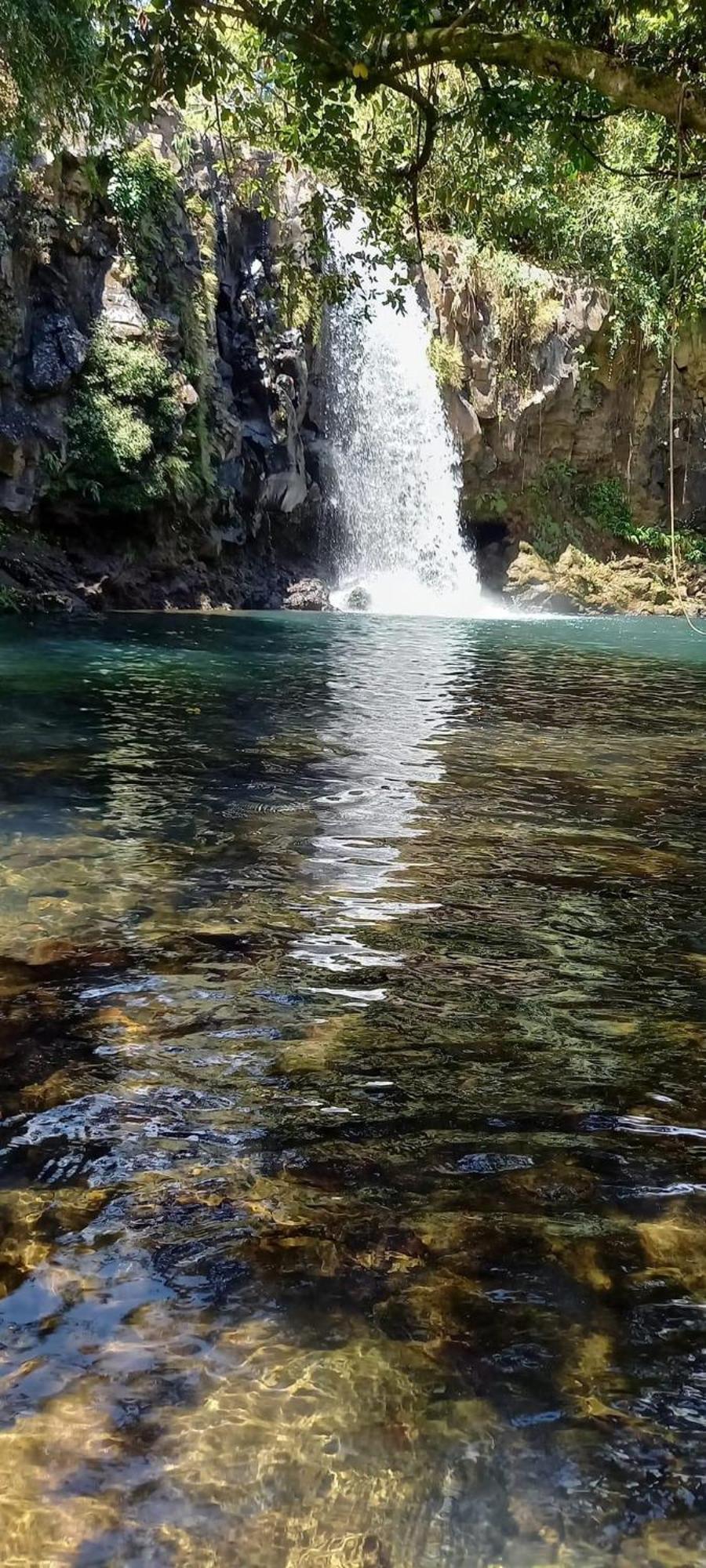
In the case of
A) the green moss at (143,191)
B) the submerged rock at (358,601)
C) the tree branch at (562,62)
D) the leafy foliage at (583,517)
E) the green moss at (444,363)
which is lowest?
the submerged rock at (358,601)

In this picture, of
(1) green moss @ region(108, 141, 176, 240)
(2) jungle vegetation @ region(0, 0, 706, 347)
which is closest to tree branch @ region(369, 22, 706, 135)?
(2) jungle vegetation @ region(0, 0, 706, 347)

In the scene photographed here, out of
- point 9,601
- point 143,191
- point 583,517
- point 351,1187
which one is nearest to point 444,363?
point 583,517

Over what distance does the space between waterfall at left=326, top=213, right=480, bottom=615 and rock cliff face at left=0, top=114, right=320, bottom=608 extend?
164cm

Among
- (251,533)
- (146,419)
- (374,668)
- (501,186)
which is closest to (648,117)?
(501,186)

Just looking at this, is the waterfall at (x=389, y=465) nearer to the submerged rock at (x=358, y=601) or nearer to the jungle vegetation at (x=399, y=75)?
the submerged rock at (x=358, y=601)

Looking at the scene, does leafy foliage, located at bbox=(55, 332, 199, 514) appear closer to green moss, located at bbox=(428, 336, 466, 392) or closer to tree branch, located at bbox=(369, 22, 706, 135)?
green moss, located at bbox=(428, 336, 466, 392)

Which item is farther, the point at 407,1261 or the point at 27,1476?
the point at 407,1261

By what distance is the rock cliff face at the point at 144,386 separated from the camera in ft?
55.6

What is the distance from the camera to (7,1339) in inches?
75.1

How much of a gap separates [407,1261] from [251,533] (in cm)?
2184

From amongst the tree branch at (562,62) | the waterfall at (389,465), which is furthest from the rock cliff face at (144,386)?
the tree branch at (562,62)

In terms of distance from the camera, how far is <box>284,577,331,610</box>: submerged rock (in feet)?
75.9

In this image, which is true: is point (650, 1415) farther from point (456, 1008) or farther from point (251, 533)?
point (251, 533)

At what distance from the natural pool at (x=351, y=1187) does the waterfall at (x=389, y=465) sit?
20.0 meters
